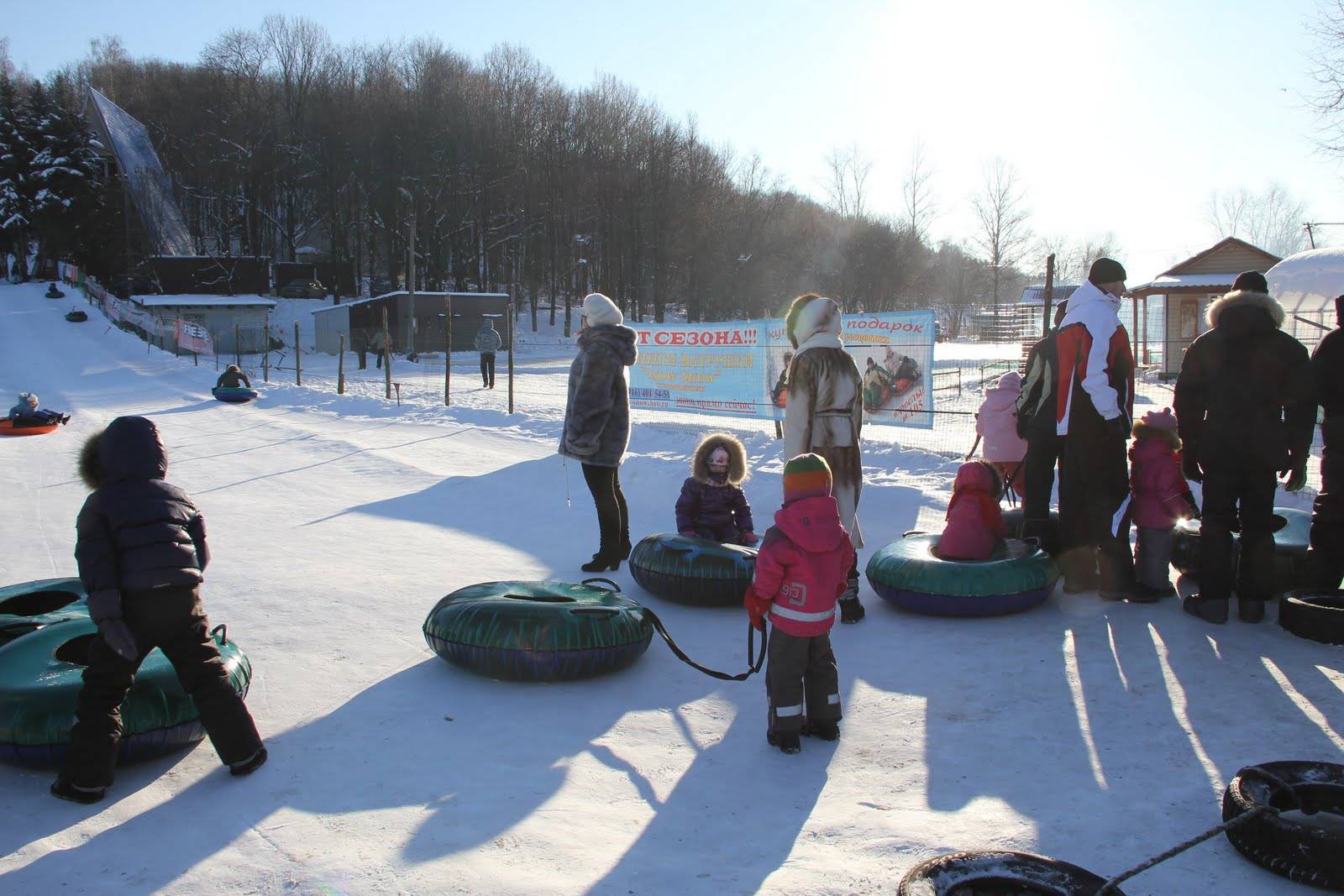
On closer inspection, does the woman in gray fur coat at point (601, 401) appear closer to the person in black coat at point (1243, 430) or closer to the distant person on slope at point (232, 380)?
the person in black coat at point (1243, 430)

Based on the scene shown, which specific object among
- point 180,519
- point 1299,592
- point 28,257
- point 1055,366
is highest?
point 28,257

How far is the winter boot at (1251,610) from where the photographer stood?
505cm

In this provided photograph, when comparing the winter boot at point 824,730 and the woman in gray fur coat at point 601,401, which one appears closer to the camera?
the winter boot at point 824,730

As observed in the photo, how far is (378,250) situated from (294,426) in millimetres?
52096

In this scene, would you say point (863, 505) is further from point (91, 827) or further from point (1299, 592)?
point (91, 827)

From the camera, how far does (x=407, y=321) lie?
135 feet

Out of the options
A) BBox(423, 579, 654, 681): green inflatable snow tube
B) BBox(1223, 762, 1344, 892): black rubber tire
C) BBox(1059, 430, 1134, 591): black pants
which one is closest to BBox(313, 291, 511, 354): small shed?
BBox(1059, 430, 1134, 591): black pants

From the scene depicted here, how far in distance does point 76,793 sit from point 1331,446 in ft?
19.4

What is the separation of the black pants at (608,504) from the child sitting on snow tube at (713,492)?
17.9 inches

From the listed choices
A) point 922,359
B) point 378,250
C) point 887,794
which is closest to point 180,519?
point 887,794

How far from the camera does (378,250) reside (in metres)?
63.0

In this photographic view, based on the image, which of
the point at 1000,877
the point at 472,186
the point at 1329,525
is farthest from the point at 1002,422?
the point at 472,186

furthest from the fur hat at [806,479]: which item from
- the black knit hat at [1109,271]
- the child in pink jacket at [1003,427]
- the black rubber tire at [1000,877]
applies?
the child in pink jacket at [1003,427]

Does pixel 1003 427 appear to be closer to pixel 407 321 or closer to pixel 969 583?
pixel 969 583
